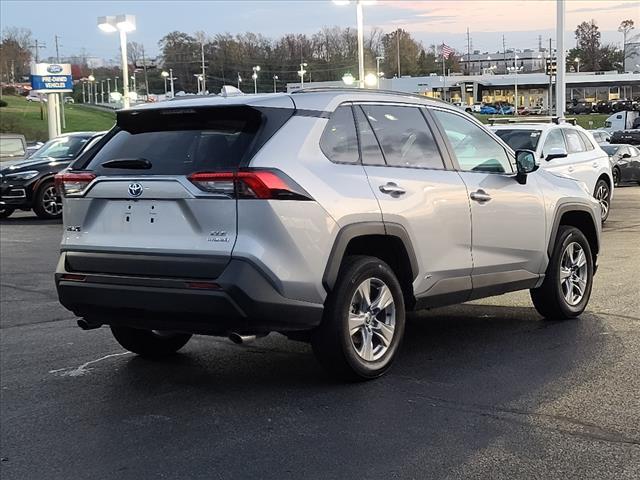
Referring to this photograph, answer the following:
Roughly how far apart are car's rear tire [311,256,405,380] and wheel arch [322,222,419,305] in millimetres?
118

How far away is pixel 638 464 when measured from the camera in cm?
396

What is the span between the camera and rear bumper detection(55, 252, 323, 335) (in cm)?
467

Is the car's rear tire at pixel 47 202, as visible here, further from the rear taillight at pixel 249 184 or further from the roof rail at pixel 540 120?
the rear taillight at pixel 249 184

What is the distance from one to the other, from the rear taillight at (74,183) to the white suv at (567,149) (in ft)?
28.4

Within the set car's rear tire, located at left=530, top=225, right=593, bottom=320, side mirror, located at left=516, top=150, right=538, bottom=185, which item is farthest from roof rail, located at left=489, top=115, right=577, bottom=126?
side mirror, located at left=516, top=150, right=538, bottom=185

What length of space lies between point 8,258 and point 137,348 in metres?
7.06

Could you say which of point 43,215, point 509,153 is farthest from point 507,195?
point 43,215

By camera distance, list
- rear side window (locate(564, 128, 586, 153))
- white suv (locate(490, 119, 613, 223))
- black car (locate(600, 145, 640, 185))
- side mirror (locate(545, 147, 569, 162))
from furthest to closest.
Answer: black car (locate(600, 145, 640, 185)), rear side window (locate(564, 128, 586, 153)), white suv (locate(490, 119, 613, 223)), side mirror (locate(545, 147, 569, 162))

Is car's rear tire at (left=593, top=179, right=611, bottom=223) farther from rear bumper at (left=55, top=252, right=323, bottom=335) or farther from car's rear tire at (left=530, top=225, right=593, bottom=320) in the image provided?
rear bumper at (left=55, top=252, right=323, bottom=335)

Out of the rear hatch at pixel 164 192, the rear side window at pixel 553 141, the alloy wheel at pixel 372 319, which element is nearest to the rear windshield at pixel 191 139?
the rear hatch at pixel 164 192

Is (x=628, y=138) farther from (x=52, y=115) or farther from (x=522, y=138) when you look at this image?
(x=52, y=115)

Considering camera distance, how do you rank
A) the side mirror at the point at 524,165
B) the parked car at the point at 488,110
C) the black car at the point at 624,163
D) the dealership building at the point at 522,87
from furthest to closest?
the dealership building at the point at 522,87 → the parked car at the point at 488,110 → the black car at the point at 624,163 → the side mirror at the point at 524,165

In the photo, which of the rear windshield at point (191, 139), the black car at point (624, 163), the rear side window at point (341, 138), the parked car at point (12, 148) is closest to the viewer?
the rear windshield at point (191, 139)

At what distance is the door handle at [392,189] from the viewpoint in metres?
5.40
